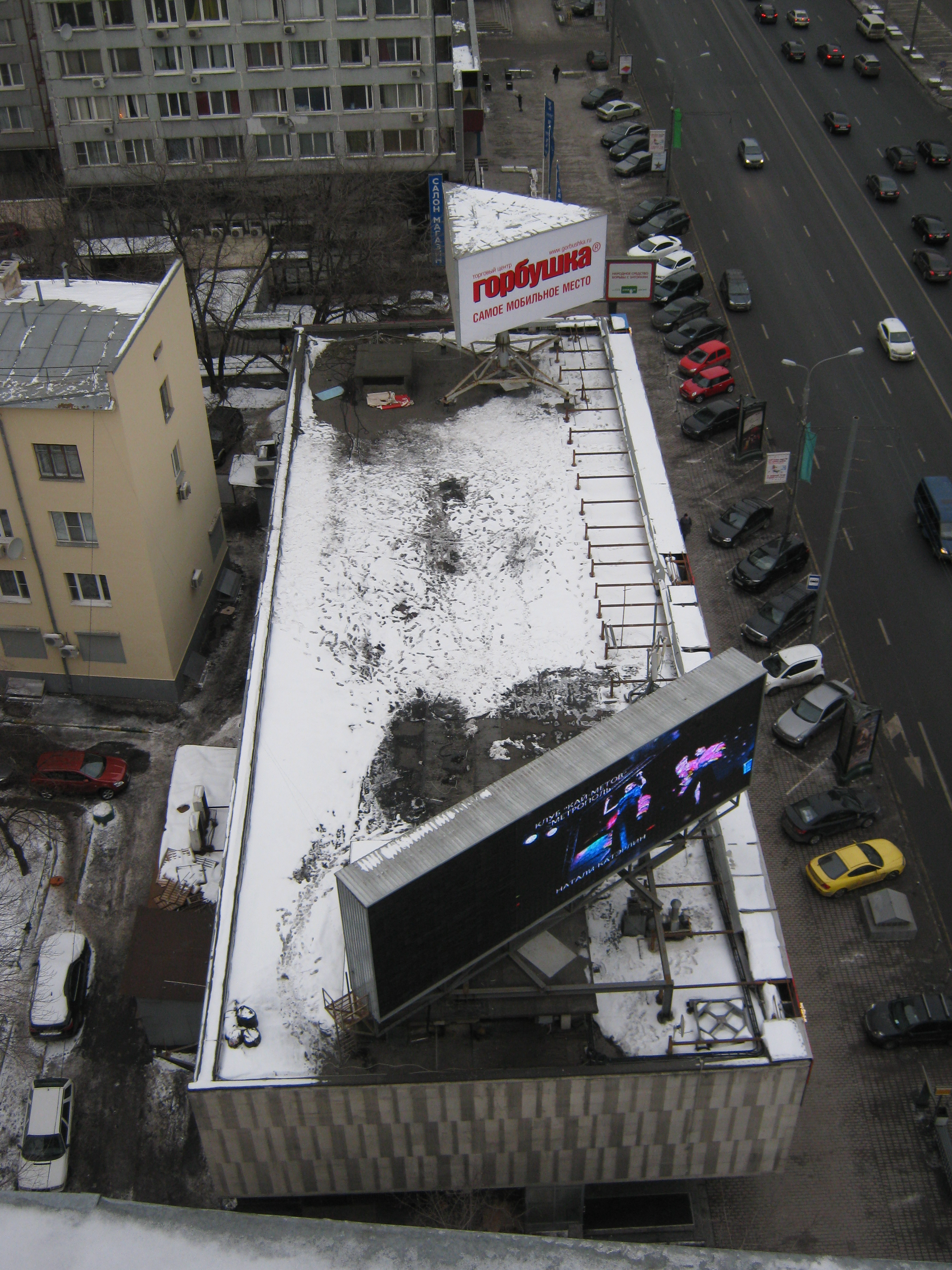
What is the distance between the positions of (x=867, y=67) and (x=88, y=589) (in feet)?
280

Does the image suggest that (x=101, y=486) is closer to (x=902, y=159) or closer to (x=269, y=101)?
(x=269, y=101)

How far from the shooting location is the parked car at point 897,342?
7331cm

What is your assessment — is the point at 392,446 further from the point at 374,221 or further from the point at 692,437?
the point at 374,221

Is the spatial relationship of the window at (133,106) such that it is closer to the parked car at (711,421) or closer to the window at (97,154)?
the window at (97,154)

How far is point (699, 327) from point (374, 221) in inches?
829

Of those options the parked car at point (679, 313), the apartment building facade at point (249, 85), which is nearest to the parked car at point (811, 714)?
the parked car at point (679, 313)

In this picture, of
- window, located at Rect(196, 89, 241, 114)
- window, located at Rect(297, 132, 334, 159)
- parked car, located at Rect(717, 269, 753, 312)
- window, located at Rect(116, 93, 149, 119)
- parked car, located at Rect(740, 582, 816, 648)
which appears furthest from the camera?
window, located at Rect(297, 132, 334, 159)

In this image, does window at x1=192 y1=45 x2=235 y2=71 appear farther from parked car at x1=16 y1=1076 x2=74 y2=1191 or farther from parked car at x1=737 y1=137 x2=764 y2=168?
parked car at x1=16 y1=1076 x2=74 y2=1191

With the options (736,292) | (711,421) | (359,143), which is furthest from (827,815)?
(359,143)

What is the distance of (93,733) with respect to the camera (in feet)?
171

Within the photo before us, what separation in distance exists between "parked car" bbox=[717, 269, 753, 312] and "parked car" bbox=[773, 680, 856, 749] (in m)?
34.8

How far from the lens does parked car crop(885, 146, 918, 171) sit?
302 ft

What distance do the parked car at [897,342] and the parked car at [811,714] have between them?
2960 centimetres

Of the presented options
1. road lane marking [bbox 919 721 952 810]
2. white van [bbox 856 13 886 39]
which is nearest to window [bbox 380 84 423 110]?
white van [bbox 856 13 886 39]
